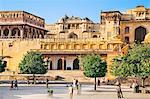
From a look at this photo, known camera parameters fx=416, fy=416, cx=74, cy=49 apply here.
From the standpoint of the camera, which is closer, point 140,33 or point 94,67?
point 94,67

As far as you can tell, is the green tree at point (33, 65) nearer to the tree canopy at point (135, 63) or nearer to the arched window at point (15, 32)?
the tree canopy at point (135, 63)

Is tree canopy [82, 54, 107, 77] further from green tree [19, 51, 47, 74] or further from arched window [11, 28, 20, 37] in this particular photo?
arched window [11, 28, 20, 37]

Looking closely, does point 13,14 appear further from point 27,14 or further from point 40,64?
point 40,64

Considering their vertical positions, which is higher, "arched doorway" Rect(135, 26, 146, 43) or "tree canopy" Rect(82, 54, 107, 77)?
"arched doorway" Rect(135, 26, 146, 43)

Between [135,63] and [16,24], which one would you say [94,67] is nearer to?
[135,63]

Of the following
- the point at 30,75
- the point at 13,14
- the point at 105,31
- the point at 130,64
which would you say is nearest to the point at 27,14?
the point at 13,14

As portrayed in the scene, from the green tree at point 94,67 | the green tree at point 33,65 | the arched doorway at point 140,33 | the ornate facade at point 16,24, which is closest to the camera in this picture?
the green tree at point 94,67

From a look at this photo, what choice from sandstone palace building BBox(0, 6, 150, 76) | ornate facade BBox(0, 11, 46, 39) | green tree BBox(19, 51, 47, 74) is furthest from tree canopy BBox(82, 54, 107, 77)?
ornate facade BBox(0, 11, 46, 39)

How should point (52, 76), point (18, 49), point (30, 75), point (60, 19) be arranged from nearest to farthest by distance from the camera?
point (30, 75)
point (52, 76)
point (18, 49)
point (60, 19)

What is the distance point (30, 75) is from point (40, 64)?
4.90 m

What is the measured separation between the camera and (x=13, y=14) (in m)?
66.2

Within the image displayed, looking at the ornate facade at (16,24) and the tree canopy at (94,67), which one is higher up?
the ornate facade at (16,24)

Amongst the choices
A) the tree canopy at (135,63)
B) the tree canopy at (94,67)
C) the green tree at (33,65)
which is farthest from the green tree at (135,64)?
the green tree at (33,65)

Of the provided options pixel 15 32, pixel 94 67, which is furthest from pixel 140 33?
pixel 94 67
